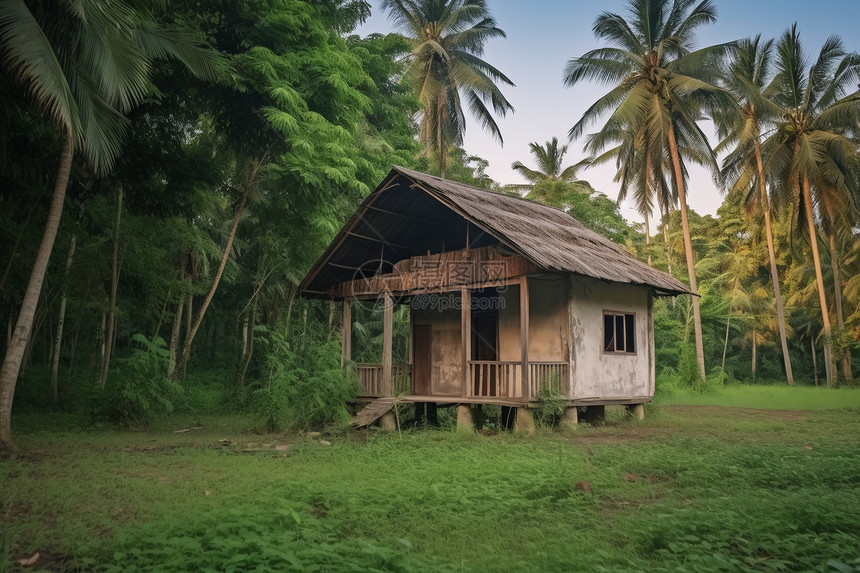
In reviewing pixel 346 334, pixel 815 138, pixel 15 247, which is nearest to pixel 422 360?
pixel 346 334

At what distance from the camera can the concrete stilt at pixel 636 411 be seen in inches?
616

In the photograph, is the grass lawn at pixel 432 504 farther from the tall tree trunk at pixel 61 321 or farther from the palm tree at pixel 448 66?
the palm tree at pixel 448 66

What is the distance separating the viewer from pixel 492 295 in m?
15.8

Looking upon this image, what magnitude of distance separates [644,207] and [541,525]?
22.5 m

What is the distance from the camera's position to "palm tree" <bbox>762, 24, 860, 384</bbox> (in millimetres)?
26297

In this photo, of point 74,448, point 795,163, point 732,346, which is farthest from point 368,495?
point 732,346

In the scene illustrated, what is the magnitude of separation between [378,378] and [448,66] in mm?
17512

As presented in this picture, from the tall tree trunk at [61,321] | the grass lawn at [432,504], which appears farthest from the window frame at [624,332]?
the tall tree trunk at [61,321]

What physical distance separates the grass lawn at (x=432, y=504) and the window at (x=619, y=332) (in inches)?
135

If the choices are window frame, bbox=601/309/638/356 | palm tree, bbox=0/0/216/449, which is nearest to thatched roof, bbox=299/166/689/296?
window frame, bbox=601/309/638/356

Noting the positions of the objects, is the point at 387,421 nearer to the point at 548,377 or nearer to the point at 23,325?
the point at 548,377

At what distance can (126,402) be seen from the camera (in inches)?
527

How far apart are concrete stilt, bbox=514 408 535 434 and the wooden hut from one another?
0.16 ft

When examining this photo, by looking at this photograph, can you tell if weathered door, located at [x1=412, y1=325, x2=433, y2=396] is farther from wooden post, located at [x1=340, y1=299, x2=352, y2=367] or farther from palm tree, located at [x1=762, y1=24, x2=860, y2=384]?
palm tree, located at [x1=762, y1=24, x2=860, y2=384]
